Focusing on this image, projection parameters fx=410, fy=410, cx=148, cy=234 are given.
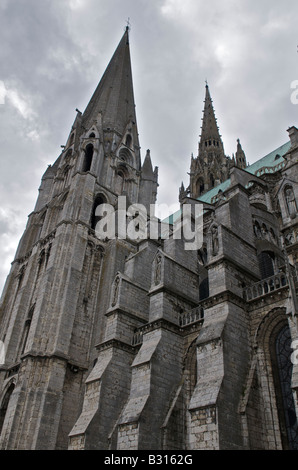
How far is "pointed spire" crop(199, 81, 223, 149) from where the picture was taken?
4162cm

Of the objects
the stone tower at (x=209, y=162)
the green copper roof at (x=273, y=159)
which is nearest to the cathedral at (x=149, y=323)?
the green copper roof at (x=273, y=159)

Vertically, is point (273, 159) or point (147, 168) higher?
point (147, 168)

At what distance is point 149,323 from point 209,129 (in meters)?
32.3

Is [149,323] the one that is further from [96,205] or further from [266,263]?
[96,205]

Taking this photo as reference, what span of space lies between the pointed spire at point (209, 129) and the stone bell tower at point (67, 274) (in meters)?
9.95

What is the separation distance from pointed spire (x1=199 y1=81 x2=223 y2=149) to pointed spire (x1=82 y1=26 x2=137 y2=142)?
976 cm

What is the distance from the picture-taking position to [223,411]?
10.2 m

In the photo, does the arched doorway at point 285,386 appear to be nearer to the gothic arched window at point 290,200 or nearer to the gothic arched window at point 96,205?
the gothic arched window at point 290,200

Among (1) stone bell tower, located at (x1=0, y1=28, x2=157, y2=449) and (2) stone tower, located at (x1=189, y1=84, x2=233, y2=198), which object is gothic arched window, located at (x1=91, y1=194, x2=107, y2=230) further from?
(2) stone tower, located at (x1=189, y1=84, x2=233, y2=198)

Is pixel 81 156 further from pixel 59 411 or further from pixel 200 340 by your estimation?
pixel 200 340

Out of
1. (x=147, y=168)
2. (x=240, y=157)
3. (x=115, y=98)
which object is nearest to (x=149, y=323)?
(x=147, y=168)

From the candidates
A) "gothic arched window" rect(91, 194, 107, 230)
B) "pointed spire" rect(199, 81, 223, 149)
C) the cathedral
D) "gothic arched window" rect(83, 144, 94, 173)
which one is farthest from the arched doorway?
"pointed spire" rect(199, 81, 223, 149)

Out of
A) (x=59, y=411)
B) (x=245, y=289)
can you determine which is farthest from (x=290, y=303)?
(x=59, y=411)

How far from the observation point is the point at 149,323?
47.7 ft
